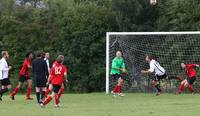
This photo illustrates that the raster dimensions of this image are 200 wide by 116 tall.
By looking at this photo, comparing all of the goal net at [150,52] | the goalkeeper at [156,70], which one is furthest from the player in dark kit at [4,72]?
the goal net at [150,52]

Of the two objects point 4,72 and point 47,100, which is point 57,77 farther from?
point 4,72

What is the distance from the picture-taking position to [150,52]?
34688 mm

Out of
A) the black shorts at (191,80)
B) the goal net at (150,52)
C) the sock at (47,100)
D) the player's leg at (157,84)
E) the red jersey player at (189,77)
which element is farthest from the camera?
the goal net at (150,52)

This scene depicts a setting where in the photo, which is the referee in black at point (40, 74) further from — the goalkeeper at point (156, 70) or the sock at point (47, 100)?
the goalkeeper at point (156, 70)

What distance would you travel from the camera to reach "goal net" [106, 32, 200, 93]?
33.8 meters

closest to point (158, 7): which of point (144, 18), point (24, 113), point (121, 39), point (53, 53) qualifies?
point (144, 18)

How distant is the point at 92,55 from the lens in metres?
38.2

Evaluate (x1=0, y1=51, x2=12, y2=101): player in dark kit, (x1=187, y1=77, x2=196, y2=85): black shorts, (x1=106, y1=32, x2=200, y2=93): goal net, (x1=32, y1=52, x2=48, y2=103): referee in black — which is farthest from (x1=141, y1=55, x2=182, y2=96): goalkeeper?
(x1=32, y1=52, x2=48, y2=103): referee in black

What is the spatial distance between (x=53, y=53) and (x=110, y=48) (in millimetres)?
5552

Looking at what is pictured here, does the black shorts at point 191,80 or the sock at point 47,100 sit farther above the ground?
the black shorts at point 191,80

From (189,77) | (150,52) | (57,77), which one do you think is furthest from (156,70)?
(57,77)

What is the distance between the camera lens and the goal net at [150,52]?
33.8 meters

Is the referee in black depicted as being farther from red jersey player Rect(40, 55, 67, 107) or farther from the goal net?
the goal net

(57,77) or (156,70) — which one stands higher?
(156,70)
